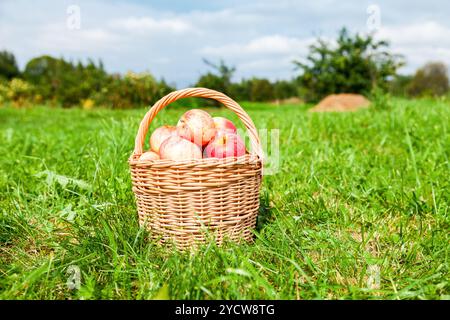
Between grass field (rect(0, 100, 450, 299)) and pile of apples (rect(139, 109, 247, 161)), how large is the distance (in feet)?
1.42

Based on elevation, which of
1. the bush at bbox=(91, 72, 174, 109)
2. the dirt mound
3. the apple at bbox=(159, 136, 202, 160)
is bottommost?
the apple at bbox=(159, 136, 202, 160)

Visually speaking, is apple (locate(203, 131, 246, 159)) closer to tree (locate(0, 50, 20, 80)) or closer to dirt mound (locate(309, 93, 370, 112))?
dirt mound (locate(309, 93, 370, 112))

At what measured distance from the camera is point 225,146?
7.18ft

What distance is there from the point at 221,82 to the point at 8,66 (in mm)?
20721

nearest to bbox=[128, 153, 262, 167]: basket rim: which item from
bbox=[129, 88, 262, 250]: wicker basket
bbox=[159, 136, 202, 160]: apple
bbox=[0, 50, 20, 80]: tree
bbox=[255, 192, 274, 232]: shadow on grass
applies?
bbox=[129, 88, 262, 250]: wicker basket

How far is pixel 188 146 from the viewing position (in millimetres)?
2164

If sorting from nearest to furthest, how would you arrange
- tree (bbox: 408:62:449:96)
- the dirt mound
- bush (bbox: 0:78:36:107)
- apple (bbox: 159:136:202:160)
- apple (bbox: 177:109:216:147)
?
apple (bbox: 159:136:202:160), apple (bbox: 177:109:216:147), the dirt mound, bush (bbox: 0:78:36:107), tree (bbox: 408:62:449:96)

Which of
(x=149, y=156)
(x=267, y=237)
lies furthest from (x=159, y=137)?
(x=267, y=237)

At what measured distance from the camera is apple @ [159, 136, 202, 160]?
2.14 m

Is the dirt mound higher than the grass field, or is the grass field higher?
the dirt mound

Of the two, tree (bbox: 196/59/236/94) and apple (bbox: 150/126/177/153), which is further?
tree (bbox: 196/59/236/94)

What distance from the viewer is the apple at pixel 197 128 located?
2309 millimetres

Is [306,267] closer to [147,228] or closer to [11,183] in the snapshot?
[147,228]

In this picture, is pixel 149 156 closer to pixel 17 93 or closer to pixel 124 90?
pixel 124 90
